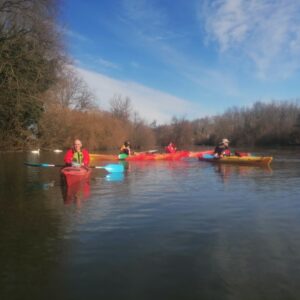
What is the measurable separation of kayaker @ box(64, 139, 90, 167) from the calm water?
7.45ft

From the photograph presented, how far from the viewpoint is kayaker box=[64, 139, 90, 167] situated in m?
15.5

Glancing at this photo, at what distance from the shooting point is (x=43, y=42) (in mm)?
17594

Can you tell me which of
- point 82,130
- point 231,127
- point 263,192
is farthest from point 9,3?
point 231,127

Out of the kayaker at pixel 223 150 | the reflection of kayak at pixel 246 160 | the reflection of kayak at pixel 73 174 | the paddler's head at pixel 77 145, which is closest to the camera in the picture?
the reflection of kayak at pixel 73 174

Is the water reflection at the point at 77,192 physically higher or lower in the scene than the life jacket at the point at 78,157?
lower

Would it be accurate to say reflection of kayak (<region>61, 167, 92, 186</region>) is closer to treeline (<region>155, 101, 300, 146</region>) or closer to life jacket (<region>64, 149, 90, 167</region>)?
life jacket (<region>64, 149, 90, 167</region>)

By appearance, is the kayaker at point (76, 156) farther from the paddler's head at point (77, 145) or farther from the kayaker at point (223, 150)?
the kayaker at point (223, 150)

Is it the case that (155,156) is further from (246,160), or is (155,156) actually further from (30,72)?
(30,72)

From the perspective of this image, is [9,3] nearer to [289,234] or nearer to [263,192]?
[263,192]

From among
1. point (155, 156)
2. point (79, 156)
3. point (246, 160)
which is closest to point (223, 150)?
point (246, 160)

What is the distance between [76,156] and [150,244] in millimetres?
9218

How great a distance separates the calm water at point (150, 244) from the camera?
5445mm

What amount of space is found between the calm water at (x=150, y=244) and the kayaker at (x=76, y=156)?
2.27 meters

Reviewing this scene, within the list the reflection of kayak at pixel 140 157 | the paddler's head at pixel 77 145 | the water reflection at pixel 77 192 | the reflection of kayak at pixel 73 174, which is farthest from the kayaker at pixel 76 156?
the reflection of kayak at pixel 140 157
